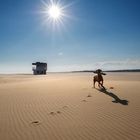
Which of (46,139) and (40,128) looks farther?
(40,128)

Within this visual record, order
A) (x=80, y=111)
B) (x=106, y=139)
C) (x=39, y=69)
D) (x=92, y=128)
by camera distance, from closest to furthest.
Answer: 1. (x=106, y=139)
2. (x=92, y=128)
3. (x=80, y=111)
4. (x=39, y=69)

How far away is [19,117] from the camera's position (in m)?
7.81

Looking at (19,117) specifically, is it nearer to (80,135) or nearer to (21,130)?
(21,130)

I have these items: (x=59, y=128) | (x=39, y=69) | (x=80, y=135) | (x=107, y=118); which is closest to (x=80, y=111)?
(x=107, y=118)

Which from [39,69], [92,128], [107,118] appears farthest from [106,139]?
[39,69]

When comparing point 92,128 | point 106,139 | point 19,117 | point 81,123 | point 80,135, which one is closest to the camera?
point 106,139

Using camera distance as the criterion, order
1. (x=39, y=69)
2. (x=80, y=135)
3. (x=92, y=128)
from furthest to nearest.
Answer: (x=39, y=69)
(x=92, y=128)
(x=80, y=135)

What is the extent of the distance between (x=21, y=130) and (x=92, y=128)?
2245 mm

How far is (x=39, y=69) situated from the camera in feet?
243

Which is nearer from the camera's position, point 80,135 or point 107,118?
point 80,135

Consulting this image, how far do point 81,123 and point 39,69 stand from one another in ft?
224

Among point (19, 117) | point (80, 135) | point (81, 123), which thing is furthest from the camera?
point (19, 117)

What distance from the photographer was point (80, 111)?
845 centimetres

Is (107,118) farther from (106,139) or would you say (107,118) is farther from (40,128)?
(40,128)
